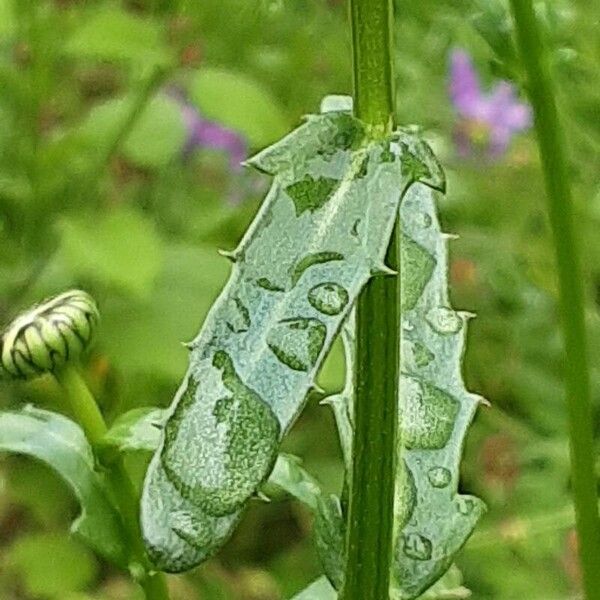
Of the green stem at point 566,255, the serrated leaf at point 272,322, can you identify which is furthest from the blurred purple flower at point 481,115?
the serrated leaf at point 272,322

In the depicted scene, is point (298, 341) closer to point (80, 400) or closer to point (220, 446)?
point (220, 446)

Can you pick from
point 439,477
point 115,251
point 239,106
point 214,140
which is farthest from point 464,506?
point 214,140

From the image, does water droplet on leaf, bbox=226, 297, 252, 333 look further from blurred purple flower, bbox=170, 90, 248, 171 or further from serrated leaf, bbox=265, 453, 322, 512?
blurred purple flower, bbox=170, 90, 248, 171

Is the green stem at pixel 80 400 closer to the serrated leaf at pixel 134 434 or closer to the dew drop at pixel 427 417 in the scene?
the serrated leaf at pixel 134 434

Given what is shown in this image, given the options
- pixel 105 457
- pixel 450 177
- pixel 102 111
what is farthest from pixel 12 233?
pixel 105 457

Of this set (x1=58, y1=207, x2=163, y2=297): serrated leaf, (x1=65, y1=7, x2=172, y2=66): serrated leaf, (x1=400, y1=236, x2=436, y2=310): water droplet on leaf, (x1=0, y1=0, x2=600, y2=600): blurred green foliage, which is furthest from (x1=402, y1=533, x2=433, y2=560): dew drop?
(x1=65, y1=7, x2=172, y2=66): serrated leaf

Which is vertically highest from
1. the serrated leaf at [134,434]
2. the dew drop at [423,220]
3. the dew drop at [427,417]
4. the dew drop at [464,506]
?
the dew drop at [423,220]
